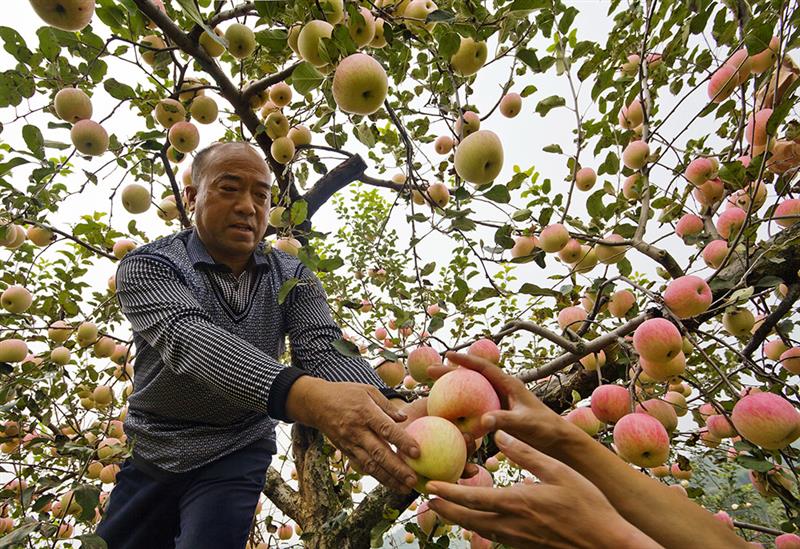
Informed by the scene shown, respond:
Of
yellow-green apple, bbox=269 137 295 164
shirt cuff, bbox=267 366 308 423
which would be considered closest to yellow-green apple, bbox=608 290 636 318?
shirt cuff, bbox=267 366 308 423

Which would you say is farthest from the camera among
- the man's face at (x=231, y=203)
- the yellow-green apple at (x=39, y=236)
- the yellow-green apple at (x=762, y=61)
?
the yellow-green apple at (x=39, y=236)

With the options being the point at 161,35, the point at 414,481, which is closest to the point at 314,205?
the point at 161,35

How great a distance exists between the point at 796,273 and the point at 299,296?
2297 mm

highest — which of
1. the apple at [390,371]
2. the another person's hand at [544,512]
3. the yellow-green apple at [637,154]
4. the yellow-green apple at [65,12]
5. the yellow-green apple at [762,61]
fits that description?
the yellow-green apple at [762,61]

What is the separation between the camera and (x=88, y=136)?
2.37 metres

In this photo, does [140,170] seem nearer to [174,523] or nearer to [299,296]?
[299,296]

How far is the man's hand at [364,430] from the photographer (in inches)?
42.8

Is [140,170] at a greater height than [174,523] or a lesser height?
greater

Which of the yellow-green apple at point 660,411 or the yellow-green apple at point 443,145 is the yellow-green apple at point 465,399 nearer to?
the yellow-green apple at point 660,411

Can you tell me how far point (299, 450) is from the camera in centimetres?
294

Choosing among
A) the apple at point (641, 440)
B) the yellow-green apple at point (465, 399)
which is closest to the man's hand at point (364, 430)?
the yellow-green apple at point (465, 399)

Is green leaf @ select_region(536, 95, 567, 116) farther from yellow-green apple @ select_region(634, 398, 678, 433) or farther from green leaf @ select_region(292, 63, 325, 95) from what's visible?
yellow-green apple @ select_region(634, 398, 678, 433)

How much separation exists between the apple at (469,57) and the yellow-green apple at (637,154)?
0.93 meters

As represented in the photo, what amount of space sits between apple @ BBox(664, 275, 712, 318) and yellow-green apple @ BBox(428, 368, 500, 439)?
868 mm
